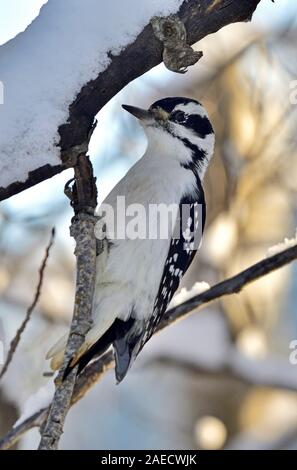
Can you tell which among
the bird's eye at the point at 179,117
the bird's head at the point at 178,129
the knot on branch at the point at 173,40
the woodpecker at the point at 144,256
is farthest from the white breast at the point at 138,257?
the knot on branch at the point at 173,40

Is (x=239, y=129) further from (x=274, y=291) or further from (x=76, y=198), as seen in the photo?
(x=76, y=198)

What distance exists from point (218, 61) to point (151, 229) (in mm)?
3869

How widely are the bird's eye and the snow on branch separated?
883mm

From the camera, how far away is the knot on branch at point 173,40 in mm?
2809

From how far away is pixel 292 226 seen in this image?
6871 millimetres

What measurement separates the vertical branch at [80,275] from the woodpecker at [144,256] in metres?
0.37

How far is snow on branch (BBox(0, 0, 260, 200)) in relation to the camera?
8.82 feet

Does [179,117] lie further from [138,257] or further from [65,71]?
[65,71]

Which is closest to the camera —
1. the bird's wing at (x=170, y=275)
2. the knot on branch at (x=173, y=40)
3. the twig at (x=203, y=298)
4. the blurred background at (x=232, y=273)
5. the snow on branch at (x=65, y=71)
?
the snow on branch at (x=65, y=71)

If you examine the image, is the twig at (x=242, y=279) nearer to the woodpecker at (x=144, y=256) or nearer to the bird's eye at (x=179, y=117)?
the woodpecker at (x=144, y=256)

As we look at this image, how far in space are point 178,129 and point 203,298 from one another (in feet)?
2.38

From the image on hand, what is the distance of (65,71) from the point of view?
8.97 feet
